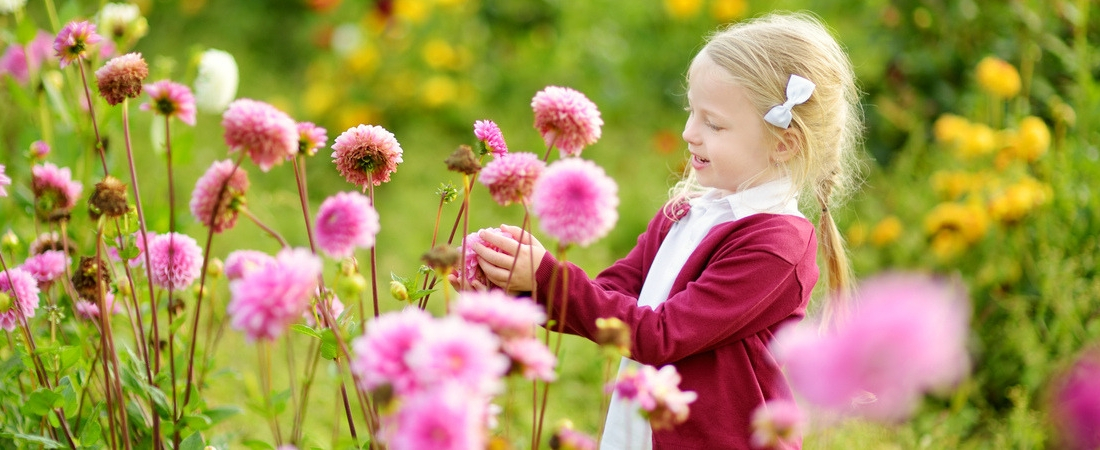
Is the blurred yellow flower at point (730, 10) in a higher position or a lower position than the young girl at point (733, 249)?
lower

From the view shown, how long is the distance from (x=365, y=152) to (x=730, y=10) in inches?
137

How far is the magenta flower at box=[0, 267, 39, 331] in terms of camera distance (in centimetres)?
132

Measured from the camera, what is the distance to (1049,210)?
8.70ft

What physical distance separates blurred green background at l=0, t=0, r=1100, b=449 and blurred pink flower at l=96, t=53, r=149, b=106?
1.55 ft

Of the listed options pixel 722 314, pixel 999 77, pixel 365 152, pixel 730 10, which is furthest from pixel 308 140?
pixel 730 10

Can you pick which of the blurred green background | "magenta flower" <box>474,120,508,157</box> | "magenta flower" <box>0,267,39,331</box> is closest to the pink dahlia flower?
"magenta flower" <box>474,120,508,157</box>

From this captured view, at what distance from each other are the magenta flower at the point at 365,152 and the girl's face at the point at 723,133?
49 centimetres

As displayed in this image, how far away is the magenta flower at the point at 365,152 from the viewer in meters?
1.18

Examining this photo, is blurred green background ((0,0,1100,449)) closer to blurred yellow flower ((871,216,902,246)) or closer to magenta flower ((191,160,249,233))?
blurred yellow flower ((871,216,902,246))

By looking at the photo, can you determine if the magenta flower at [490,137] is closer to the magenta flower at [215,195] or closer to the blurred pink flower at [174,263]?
the magenta flower at [215,195]

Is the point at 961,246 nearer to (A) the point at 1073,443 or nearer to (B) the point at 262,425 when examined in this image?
(B) the point at 262,425

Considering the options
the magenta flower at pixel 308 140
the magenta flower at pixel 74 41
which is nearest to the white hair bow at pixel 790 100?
the magenta flower at pixel 308 140

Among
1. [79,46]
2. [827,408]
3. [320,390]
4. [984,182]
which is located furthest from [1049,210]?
[79,46]

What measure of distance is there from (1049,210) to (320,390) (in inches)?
80.5
